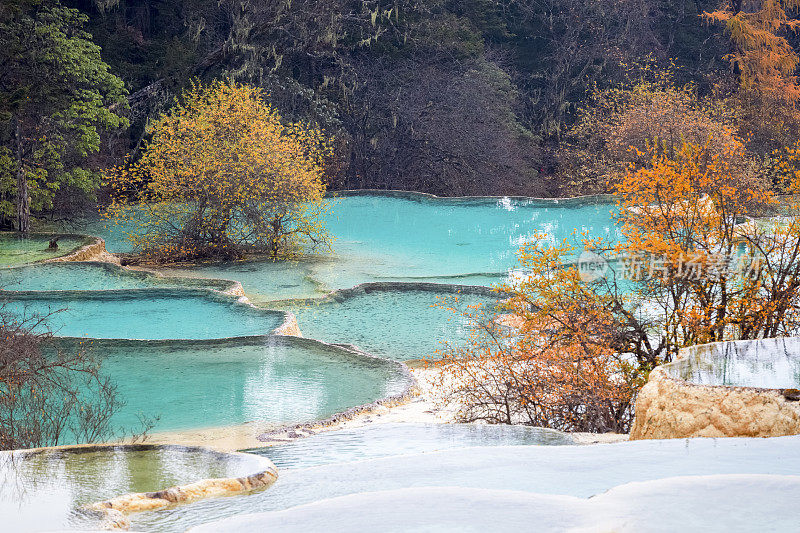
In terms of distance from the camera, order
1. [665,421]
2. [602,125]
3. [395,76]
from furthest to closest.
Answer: [395,76] → [602,125] → [665,421]

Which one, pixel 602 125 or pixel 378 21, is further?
pixel 378 21

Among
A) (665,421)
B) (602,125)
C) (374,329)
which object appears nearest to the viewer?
(665,421)

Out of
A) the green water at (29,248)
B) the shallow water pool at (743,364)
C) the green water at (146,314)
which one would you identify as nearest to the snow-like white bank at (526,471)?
the shallow water pool at (743,364)

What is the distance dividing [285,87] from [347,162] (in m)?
2.40

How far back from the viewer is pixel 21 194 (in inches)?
680

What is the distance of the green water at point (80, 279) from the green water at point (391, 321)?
173cm

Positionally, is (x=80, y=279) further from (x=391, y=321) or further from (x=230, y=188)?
(x=391, y=321)

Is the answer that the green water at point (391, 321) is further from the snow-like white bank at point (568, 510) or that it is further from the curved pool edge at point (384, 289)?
the snow-like white bank at point (568, 510)

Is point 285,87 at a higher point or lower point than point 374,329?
higher

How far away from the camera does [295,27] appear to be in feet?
79.7

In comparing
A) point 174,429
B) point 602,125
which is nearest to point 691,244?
point 174,429

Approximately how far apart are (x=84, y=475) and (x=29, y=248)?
37.9 feet

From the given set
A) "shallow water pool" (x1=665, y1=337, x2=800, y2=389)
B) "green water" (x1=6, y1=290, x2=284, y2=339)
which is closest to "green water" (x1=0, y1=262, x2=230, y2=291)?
"green water" (x1=6, y1=290, x2=284, y2=339)

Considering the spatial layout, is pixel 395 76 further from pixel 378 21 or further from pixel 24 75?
pixel 24 75
